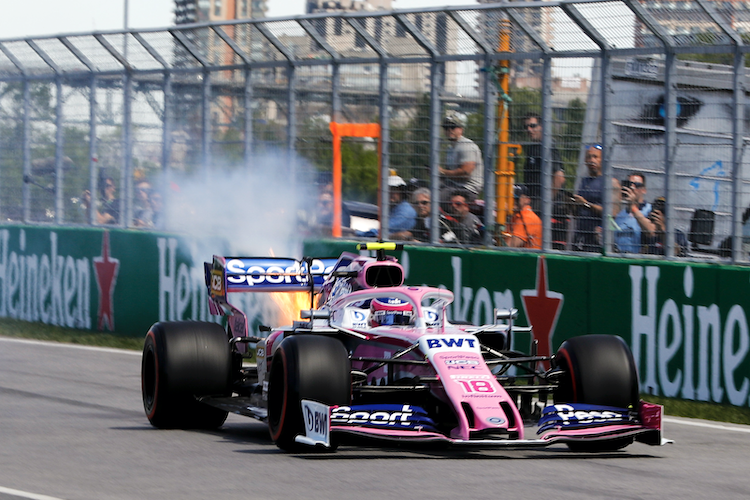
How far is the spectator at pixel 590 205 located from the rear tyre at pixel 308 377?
4965 mm

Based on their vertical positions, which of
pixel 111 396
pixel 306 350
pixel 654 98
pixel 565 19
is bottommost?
pixel 111 396

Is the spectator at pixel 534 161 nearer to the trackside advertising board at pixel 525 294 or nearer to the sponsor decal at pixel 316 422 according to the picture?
the trackside advertising board at pixel 525 294

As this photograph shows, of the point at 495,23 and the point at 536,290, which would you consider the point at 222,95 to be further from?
the point at 536,290

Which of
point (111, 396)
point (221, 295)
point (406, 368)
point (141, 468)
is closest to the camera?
point (141, 468)

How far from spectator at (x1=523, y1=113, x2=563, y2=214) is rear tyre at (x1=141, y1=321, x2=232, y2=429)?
14.7ft

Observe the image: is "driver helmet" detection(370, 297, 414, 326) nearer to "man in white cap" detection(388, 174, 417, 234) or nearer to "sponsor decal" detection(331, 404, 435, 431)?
"sponsor decal" detection(331, 404, 435, 431)

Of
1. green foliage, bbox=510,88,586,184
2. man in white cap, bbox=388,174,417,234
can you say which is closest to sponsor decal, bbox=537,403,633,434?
green foliage, bbox=510,88,586,184

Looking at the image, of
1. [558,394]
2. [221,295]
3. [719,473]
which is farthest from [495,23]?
[719,473]

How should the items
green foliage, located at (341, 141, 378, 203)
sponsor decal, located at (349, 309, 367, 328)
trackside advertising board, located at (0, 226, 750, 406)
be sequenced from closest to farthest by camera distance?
sponsor decal, located at (349, 309, 367, 328), trackside advertising board, located at (0, 226, 750, 406), green foliage, located at (341, 141, 378, 203)

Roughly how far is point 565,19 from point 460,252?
2488mm

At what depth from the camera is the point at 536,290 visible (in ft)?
40.2

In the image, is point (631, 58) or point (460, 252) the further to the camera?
point (460, 252)

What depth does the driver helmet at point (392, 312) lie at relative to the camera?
875cm

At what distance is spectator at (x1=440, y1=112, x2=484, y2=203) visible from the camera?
13336 mm
